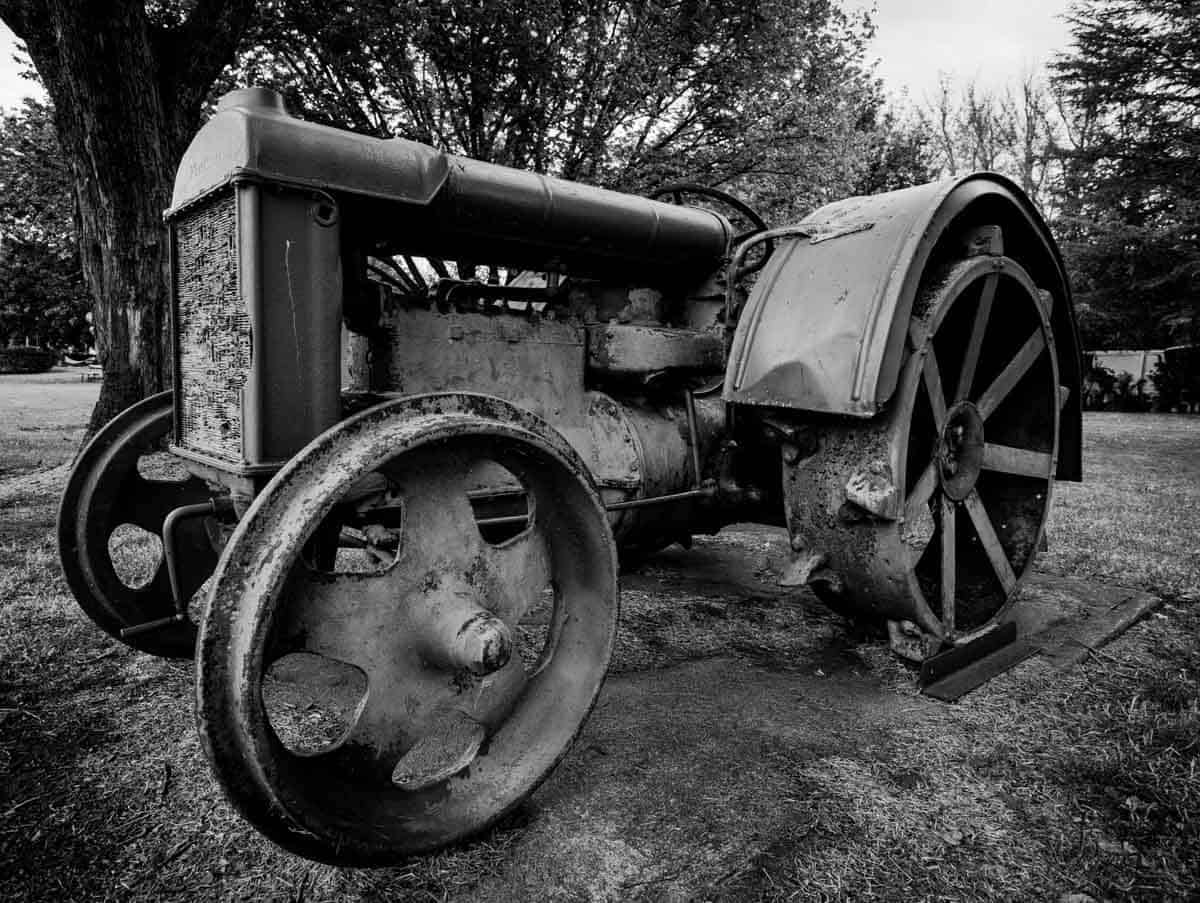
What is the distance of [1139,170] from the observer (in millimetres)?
13008

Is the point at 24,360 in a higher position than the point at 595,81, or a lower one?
lower

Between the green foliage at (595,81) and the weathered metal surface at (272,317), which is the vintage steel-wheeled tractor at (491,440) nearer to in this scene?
the weathered metal surface at (272,317)

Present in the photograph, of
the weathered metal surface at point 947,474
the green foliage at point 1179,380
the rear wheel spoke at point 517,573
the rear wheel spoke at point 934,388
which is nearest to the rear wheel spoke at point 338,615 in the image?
the rear wheel spoke at point 517,573

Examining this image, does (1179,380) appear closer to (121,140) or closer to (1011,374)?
(1011,374)

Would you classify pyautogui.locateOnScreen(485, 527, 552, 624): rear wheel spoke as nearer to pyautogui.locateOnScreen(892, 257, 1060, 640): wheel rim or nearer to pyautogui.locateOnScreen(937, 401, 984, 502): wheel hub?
pyautogui.locateOnScreen(892, 257, 1060, 640): wheel rim

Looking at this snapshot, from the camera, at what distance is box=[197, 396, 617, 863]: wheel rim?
1.33 metres

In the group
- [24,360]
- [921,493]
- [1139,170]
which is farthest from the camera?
[24,360]

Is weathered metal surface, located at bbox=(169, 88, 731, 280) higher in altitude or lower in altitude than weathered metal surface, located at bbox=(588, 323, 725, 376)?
higher

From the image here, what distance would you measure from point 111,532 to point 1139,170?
15.5 meters

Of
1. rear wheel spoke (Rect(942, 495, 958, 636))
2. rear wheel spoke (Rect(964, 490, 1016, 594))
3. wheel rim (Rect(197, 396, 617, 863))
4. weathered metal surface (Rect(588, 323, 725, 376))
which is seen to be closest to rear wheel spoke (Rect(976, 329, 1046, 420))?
rear wheel spoke (Rect(964, 490, 1016, 594))

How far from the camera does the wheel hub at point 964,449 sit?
271 cm

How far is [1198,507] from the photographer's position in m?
6.12

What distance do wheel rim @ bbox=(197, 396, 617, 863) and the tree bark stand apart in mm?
4812

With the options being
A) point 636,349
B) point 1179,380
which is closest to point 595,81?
point 636,349
